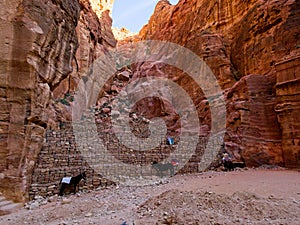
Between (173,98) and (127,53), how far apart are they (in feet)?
53.0

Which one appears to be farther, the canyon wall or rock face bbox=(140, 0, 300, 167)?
rock face bbox=(140, 0, 300, 167)

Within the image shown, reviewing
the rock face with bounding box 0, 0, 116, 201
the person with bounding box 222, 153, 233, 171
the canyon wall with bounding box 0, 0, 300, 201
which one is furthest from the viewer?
the person with bounding box 222, 153, 233, 171

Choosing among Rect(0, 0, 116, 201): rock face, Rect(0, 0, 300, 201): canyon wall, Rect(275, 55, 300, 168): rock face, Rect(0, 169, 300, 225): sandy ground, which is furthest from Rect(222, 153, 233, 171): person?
Rect(0, 0, 116, 201): rock face

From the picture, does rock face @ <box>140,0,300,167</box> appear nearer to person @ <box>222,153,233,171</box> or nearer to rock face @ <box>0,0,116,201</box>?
person @ <box>222,153,233,171</box>

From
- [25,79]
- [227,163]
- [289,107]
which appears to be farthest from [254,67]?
[25,79]

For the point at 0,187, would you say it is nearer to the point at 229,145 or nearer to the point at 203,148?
the point at 203,148

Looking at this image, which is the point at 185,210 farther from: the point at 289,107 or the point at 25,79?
the point at 289,107

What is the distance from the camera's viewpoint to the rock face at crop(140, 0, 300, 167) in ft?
29.8

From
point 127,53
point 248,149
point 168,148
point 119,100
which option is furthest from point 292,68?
point 127,53

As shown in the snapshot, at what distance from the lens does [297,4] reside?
509 inches

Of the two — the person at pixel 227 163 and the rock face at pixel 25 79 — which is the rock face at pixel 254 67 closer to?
the person at pixel 227 163

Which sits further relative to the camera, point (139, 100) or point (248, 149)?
point (139, 100)

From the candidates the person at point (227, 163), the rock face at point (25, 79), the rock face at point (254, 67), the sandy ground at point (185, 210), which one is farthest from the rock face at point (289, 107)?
the rock face at point (25, 79)

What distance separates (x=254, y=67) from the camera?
572 inches
